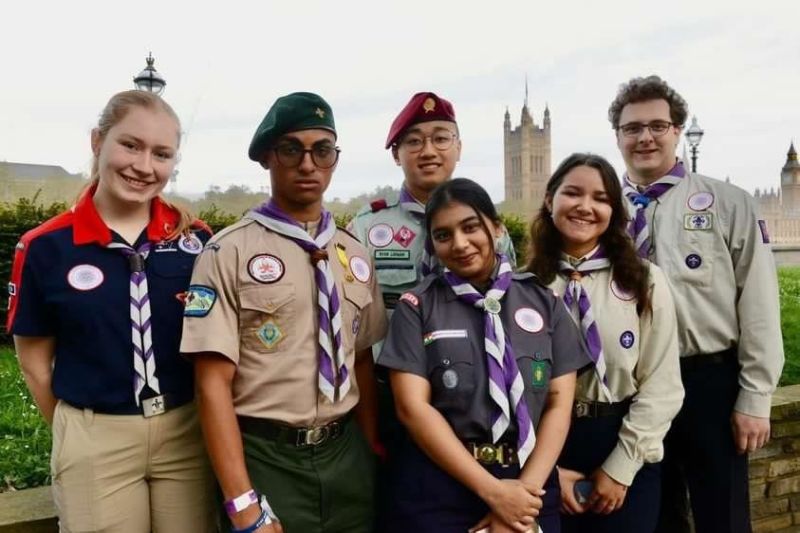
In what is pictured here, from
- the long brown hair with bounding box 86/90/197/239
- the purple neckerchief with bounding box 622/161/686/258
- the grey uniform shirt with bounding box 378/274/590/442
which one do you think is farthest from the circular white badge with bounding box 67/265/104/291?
the purple neckerchief with bounding box 622/161/686/258

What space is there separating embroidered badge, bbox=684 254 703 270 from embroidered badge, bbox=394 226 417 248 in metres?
1.19

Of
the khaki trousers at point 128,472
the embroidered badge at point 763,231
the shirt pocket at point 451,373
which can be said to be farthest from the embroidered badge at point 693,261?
→ the khaki trousers at point 128,472

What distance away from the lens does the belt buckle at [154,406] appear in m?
2.14

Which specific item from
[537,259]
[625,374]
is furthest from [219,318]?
[625,374]

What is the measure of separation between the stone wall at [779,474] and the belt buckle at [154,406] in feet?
10.3

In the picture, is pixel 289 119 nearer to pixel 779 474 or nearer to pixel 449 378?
pixel 449 378

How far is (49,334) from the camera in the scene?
215 cm

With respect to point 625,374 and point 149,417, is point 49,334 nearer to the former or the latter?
point 149,417

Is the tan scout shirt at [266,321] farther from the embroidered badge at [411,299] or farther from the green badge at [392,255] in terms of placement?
the green badge at [392,255]

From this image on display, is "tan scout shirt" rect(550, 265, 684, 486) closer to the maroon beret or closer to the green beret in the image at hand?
the maroon beret

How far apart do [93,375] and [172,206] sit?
66 cm

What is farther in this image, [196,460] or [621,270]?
[621,270]

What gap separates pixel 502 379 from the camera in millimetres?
2158

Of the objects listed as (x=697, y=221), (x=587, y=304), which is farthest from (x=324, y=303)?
(x=697, y=221)
